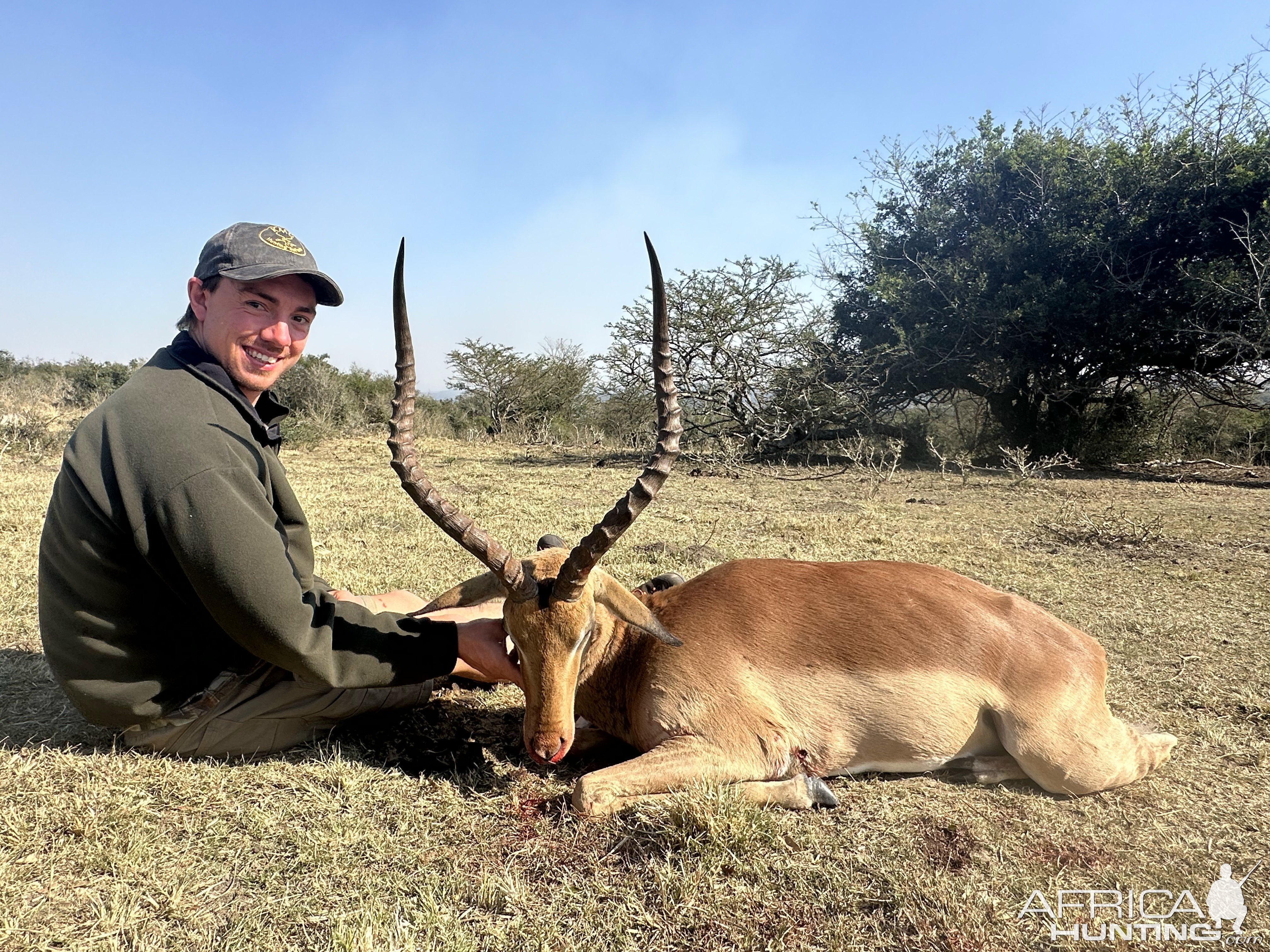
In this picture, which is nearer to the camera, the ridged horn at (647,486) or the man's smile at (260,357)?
the ridged horn at (647,486)

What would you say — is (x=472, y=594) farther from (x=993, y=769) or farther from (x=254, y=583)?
(x=993, y=769)

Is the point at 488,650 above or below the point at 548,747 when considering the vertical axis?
above

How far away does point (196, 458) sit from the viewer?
3.01 m

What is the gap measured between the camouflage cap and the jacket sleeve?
0.97m

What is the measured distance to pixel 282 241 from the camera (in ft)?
11.9

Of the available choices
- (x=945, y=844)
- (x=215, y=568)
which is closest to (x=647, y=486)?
(x=215, y=568)

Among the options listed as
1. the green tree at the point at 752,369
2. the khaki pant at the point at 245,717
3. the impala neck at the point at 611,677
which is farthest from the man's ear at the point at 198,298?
the green tree at the point at 752,369

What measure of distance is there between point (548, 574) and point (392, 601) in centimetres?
207

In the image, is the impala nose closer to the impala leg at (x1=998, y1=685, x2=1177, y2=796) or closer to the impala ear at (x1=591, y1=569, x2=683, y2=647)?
the impala ear at (x1=591, y1=569, x2=683, y2=647)

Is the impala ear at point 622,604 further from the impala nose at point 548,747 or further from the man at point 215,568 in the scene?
the impala nose at point 548,747

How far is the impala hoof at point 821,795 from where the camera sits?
3414 mm

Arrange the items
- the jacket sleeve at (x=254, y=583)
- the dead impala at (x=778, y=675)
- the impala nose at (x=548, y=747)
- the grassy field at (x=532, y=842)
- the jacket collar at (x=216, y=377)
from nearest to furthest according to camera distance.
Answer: the grassy field at (x=532, y=842) < the jacket sleeve at (x=254, y=583) < the impala nose at (x=548, y=747) < the dead impala at (x=778, y=675) < the jacket collar at (x=216, y=377)

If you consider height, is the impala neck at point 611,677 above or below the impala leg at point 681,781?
above

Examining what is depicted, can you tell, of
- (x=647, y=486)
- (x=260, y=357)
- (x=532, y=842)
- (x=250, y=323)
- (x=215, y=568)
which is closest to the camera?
(x=215, y=568)
